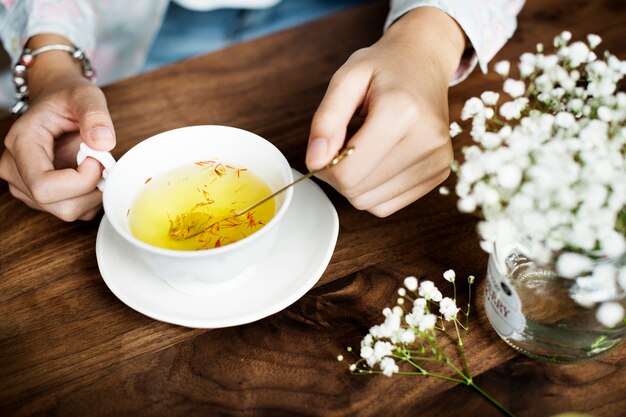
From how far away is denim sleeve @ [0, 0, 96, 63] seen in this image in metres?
1.18

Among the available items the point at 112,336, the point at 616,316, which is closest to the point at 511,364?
the point at 616,316

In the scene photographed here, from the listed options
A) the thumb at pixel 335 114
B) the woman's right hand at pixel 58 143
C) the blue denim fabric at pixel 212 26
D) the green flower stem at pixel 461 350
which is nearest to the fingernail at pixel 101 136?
the woman's right hand at pixel 58 143

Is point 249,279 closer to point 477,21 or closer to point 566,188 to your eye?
point 566,188

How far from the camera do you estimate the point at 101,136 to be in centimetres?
86

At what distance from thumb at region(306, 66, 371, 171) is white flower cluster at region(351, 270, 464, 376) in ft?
0.62

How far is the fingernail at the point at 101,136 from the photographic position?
0.86 metres

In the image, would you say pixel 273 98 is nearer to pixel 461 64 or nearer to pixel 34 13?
pixel 461 64

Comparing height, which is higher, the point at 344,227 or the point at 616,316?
the point at 616,316

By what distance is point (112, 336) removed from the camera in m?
0.77

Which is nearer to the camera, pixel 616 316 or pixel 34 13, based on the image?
pixel 616 316

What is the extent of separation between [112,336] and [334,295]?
0.29 m

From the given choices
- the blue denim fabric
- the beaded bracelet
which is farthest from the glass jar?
the blue denim fabric

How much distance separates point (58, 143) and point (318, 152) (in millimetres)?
525

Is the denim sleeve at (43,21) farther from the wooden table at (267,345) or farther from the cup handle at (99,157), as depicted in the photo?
the cup handle at (99,157)
